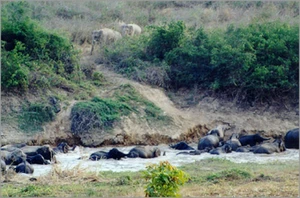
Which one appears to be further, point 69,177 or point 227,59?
point 227,59

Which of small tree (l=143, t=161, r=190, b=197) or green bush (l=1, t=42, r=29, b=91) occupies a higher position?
green bush (l=1, t=42, r=29, b=91)

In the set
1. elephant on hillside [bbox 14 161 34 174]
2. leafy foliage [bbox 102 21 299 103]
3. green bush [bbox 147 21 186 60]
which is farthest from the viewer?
green bush [bbox 147 21 186 60]

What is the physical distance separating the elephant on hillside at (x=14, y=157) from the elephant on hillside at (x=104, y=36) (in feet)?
35.3

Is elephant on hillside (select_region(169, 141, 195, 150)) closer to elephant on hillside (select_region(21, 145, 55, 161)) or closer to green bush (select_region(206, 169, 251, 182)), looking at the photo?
elephant on hillside (select_region(21, 145, 55, 161))

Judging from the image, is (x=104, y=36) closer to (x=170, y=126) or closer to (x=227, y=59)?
(x=227, y=59)

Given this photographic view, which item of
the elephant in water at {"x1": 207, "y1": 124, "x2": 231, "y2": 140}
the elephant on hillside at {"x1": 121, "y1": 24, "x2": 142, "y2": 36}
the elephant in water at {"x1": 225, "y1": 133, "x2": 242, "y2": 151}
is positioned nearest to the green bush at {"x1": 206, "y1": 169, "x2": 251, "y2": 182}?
the elephant in water at {"x1": 225, "y1": 133, "x2": 242, "y2": 151}

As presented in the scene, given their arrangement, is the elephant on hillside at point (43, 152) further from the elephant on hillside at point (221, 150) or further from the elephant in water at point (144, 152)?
the elephant on hillside at point (221, 150)

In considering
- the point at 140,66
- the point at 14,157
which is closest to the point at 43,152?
the point at 14,157

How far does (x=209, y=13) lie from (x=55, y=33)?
993 centimetres

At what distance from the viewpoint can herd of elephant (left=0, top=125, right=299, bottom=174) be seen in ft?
49.6

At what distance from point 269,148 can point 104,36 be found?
10593 mm

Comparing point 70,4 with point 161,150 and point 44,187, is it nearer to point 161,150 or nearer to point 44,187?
point 161,150

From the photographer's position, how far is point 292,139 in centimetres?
1881

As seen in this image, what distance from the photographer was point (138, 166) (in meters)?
15.2
